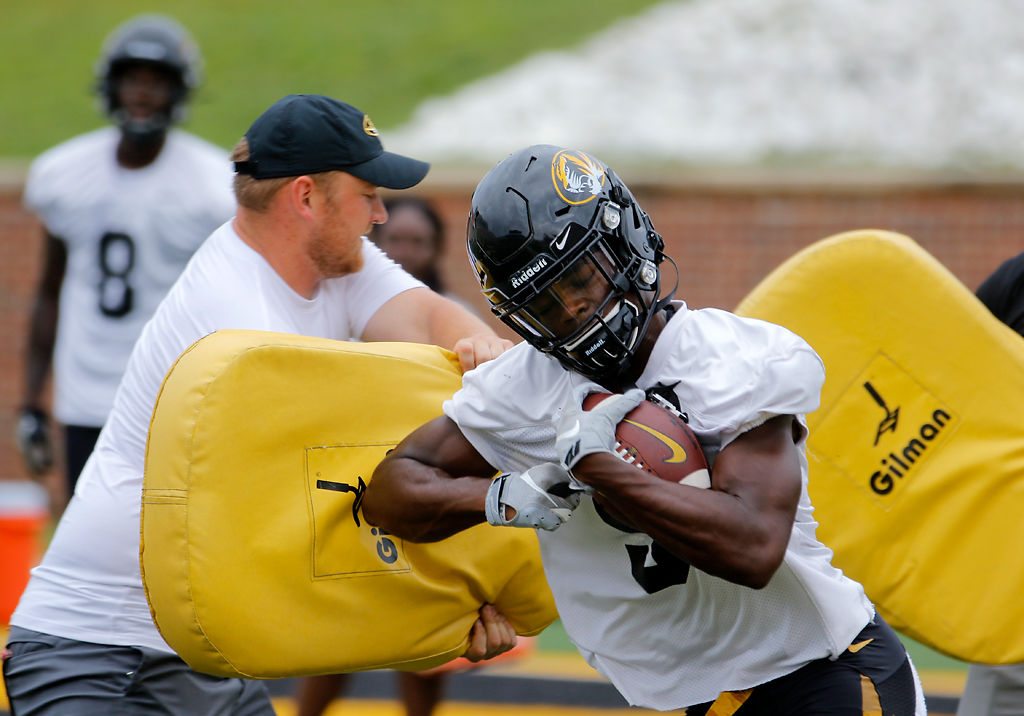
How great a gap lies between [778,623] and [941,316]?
1.31 metres

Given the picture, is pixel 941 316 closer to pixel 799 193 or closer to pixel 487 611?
pixel 487 611

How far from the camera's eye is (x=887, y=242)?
350 centimetres

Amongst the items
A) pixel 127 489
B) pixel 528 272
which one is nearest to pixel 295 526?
pixel 127 489

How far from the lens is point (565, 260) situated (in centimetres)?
241

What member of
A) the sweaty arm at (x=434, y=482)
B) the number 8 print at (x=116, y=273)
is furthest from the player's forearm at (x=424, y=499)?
the number 8 print at (x=116, y=273)

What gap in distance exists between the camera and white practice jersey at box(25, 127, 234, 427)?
5070 millimetres

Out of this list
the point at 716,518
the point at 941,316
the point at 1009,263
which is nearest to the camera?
the point at 716,518

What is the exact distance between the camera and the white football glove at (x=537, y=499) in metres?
2.39

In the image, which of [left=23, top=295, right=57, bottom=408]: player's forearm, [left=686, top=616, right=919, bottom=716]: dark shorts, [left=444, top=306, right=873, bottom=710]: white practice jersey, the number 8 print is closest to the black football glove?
[left=23, top=295, right=57, bottom=408]: player's forearm

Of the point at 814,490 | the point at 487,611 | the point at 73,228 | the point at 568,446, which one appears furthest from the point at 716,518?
the point at 73,228

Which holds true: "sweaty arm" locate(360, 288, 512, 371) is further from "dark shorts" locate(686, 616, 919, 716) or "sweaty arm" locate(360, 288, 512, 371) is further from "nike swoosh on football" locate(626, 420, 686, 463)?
"dark shorts" locate(686, 616, 919, 716)

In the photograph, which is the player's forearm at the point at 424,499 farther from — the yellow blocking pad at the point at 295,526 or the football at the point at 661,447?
the football at the point at 661,447

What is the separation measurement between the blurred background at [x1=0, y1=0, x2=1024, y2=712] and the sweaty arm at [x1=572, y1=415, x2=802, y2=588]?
7.54 m

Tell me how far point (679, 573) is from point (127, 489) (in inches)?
53.2
